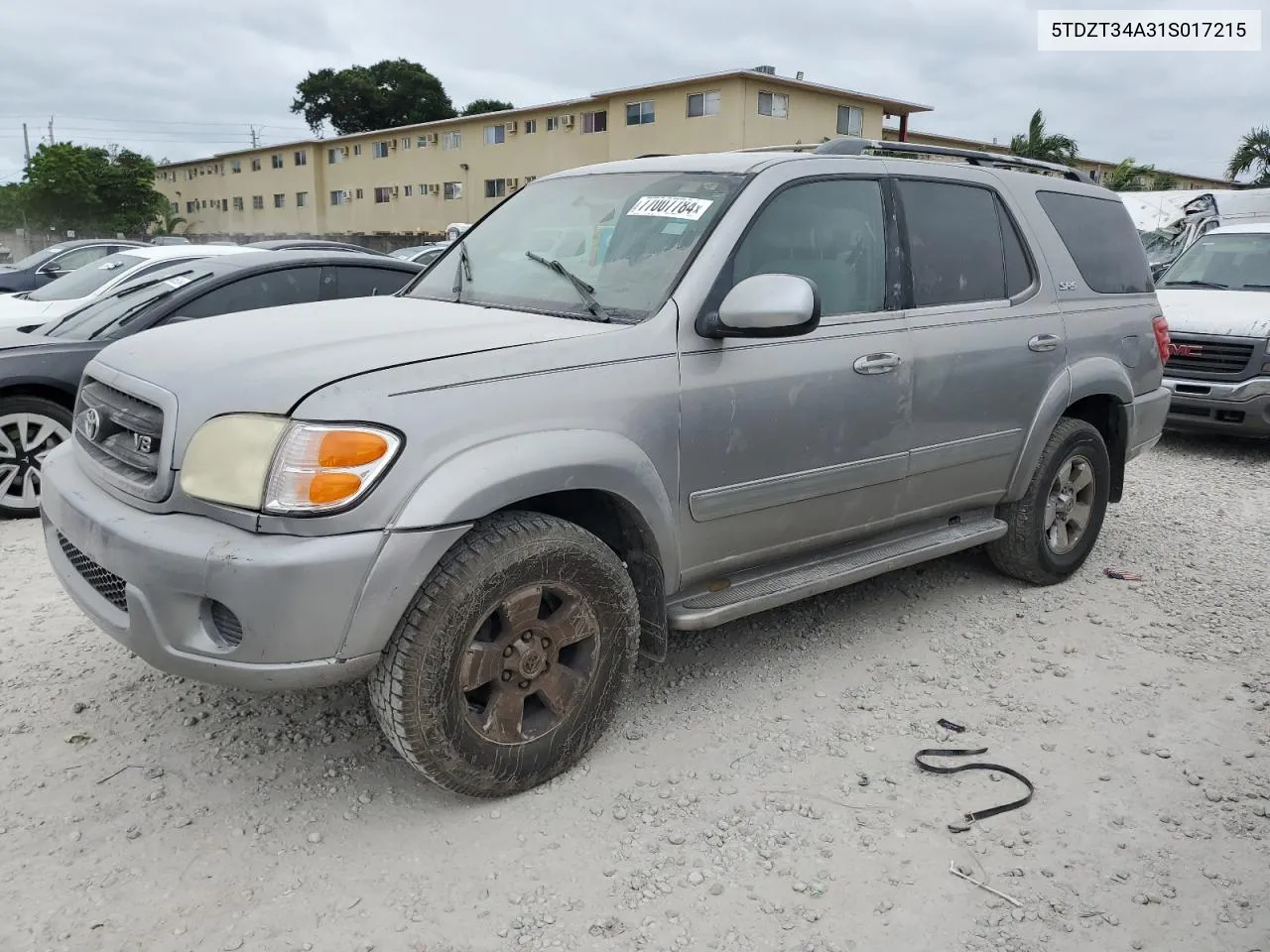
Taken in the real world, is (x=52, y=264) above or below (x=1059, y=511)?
above

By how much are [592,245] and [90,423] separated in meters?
1.75

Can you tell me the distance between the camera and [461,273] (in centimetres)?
399

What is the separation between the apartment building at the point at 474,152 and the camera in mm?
34656

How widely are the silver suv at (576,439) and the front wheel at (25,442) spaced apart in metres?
2.64

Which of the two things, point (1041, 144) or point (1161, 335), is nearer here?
point (1161, 335)

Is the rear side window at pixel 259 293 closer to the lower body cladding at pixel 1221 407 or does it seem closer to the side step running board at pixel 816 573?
the side step running board at pixel 816 573

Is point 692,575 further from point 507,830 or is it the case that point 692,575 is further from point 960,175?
point 960,175

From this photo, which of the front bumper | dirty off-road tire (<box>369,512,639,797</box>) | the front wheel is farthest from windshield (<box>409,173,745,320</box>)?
the front wheel

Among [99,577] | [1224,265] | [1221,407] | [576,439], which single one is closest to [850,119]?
[1224,265]

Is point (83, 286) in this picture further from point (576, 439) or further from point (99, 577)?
point (576, 439)

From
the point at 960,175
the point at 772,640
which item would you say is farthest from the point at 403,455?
the point at 960,175

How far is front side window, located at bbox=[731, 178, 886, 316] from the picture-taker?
3.53 m

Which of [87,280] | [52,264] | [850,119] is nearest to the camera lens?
[87,280]

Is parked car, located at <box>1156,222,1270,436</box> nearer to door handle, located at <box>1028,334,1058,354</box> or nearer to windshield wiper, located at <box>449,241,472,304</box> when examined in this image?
door handle, located at <box>1028,334,1058,354</box>
